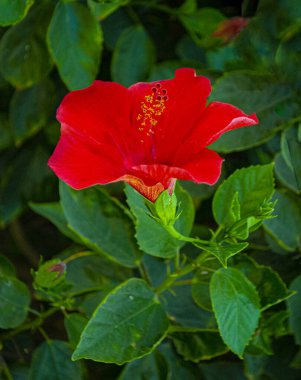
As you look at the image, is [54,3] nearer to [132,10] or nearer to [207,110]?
[132,10]

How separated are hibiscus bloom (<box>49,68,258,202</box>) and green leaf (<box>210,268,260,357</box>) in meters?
0.23

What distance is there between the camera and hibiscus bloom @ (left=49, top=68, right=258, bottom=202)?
2.87ft

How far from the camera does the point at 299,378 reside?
4.79 ft

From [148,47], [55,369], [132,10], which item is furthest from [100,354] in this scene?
[132,10]

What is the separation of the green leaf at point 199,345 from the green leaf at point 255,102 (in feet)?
1.10

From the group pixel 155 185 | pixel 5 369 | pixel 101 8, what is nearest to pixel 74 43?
pixel 101 8

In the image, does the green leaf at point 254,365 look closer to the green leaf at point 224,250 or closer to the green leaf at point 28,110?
the green leaf at point 224,250

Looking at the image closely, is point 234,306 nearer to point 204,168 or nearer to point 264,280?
point 264,280

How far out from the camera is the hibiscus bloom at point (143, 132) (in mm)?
875

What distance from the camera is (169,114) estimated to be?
100 cm

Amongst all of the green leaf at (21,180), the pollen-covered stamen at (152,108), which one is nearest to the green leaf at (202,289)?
the pollen-covered stamen at (152,108)

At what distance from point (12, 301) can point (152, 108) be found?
0.49 m

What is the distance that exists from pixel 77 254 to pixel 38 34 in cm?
45

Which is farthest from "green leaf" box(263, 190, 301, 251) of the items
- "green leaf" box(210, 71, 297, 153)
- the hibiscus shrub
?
"green leaf" box(210, 71, 297, 153)
